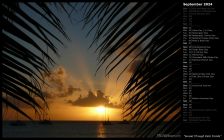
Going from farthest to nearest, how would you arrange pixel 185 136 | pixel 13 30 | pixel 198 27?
1. pixel 198 27
2. pixel 185 136
3. pixel 13 30

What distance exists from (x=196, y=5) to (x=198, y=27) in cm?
14

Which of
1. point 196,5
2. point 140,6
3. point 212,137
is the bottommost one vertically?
point 212,137

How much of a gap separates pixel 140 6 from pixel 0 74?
402 millimetres

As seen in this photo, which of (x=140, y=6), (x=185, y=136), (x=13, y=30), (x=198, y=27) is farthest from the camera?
(x=198, y=27)

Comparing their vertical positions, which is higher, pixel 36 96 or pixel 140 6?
pixel 140 6

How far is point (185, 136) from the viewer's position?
1188 millimetres

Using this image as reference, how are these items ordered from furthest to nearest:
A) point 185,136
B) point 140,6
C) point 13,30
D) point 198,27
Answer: point 198,27, point 185,136, point 140,6, point 13,30

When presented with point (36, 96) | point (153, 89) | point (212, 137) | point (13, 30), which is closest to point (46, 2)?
point (13, 30)

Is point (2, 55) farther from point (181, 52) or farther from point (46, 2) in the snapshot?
point (181, 52)

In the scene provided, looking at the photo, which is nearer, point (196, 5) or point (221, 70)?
point (221, 70)

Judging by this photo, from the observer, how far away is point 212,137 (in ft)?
3.99

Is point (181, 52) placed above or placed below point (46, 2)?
below

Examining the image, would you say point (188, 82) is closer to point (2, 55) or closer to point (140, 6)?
point (140, 6)

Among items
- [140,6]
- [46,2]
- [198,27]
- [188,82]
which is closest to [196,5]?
[198,27]
